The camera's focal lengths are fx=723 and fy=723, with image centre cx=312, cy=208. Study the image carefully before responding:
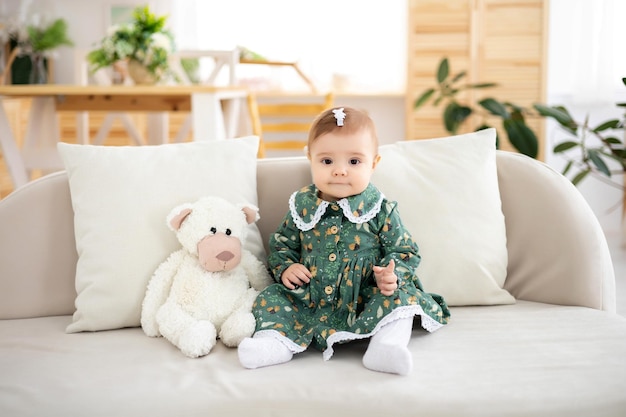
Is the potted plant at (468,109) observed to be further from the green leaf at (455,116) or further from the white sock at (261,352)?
the white sock at (261,352)

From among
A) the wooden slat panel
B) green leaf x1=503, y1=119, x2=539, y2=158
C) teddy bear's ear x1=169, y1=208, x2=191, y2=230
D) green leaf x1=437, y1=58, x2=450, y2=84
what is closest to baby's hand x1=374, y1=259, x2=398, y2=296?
teddy bear's ear x1=169, y1=208, x2=191, y2=230

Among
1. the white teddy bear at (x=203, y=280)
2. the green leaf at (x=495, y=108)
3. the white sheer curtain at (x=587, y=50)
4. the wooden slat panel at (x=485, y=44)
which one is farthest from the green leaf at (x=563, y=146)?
the white teddy bear at (x=203, y=280)

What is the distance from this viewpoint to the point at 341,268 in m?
1.70

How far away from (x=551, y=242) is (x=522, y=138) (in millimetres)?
2530

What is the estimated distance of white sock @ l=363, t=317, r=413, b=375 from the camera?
143 cm

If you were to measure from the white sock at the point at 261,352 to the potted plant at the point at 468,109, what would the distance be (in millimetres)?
3028

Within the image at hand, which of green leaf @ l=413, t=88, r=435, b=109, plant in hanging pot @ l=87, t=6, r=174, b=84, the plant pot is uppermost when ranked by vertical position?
plant in hanging pot @ l=87, t=6, r=174, b=84

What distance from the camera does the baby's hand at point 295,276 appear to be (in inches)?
66.7

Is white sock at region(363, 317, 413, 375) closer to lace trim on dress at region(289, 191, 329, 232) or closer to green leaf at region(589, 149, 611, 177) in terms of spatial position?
lace trim on dress at region(289, 191, 329, 232)

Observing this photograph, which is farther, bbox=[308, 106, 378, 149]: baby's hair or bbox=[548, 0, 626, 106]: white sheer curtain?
bbox=[548, 0, 626, 106]: white sheer curtain

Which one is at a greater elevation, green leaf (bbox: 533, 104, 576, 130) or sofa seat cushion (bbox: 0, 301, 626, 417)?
green leaf (bbox: 533, 104, 576, 130)

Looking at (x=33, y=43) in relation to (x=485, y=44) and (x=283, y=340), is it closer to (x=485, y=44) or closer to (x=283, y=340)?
(x=485, y=44)

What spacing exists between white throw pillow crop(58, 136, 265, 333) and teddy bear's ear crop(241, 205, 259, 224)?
0.06m

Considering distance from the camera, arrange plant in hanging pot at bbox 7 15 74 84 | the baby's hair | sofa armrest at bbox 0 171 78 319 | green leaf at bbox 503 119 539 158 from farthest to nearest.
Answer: plant in hanging pot at bbox 7 15 74 84 < green leaf at bbox 503 119 539 158 < sofa armrest at bbox 0 171 78 319 < the baby's hair
